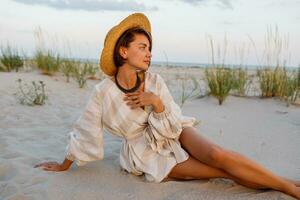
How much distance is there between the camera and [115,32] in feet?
8.66

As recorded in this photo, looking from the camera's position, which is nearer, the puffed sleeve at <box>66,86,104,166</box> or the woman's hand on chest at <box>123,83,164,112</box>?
the woman's hand on chest at <box>123,83,164,112</box>

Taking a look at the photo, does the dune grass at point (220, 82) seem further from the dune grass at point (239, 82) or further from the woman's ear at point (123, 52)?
the woman's ear at point (123, 52)

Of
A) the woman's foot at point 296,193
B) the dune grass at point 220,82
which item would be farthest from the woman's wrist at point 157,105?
the dune grass at point 220,82

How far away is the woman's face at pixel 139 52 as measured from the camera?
2.60m

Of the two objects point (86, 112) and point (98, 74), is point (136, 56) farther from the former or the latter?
point (98, 74)

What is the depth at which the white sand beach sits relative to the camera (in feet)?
7.94

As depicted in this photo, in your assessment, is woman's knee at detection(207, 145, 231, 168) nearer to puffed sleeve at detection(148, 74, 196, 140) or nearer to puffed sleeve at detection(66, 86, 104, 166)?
puffed sleeve at detection(148, 74, 196, 140)

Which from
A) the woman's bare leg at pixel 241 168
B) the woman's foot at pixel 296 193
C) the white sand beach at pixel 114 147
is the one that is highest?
the woman's bare leg at pixel 241 168

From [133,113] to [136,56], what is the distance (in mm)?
375

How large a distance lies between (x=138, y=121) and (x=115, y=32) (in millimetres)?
605

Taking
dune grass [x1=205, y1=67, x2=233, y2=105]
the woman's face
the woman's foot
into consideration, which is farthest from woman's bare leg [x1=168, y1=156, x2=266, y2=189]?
dune grass [x1=205, y1=67, x2=233, y2=105]

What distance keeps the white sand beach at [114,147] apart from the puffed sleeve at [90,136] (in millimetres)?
157

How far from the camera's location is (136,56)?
2594mm

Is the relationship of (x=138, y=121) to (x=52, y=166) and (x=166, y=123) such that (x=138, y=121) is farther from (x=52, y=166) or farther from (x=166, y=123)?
(x=52, y=166)
